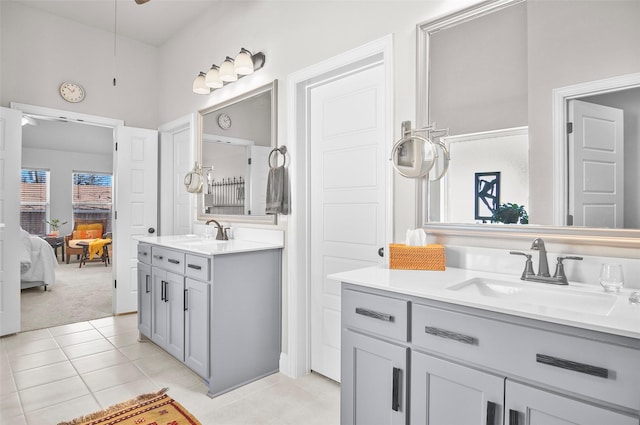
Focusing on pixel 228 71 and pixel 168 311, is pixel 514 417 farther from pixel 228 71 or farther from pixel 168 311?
pixel 228 71

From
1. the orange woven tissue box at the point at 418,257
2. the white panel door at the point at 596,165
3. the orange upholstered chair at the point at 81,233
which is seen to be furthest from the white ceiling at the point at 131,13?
the orange upholstered chair at the point at 81,233

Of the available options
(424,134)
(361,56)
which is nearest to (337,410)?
(424,134)

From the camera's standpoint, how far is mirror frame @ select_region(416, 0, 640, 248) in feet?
4.60

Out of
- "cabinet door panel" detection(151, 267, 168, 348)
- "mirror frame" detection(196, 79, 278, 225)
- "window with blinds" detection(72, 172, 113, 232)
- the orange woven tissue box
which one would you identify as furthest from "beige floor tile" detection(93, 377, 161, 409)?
"window with blinds" detection(72, 172, 113, 232)

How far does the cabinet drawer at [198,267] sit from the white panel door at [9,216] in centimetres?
212

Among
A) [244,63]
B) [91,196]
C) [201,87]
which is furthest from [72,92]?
[91,196]

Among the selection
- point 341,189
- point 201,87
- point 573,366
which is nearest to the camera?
point 573,366

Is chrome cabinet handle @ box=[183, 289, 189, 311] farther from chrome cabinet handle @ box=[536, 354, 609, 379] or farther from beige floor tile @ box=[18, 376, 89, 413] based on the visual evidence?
chrome cabinet handle @ box=[536, 354, 609, 379]

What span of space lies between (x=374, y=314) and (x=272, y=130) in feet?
5.94

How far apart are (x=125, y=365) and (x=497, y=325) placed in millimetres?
2756

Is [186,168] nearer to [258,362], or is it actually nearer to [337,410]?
[258,362]

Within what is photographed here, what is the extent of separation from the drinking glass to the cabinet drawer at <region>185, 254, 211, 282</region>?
203cm

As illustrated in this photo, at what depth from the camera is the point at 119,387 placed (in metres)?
2.48

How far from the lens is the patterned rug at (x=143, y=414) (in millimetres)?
2055
